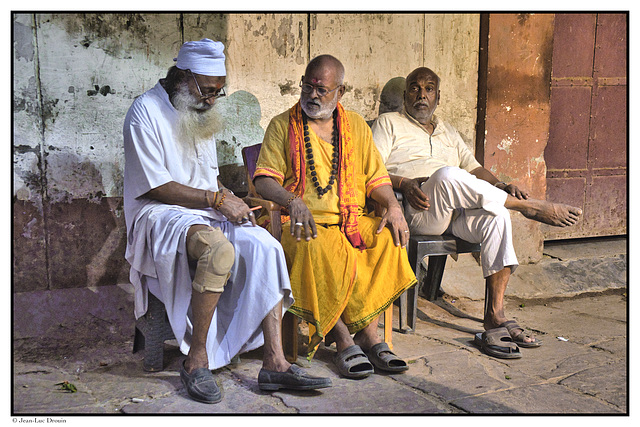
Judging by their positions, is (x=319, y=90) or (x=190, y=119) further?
(x=319, y=90)

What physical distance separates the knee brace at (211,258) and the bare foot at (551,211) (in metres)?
2.08

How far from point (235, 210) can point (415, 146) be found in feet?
6.00

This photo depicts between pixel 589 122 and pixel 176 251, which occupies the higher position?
pixel 589 122

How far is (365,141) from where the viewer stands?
163 inches

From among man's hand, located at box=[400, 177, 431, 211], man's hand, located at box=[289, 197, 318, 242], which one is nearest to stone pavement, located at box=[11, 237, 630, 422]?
man's hand, located at box=[289, 197, 318, 242]

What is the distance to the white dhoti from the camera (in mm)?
3393

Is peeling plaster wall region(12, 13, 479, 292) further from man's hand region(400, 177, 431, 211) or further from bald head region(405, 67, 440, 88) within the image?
man's hand region(400, 177, 431, 211)

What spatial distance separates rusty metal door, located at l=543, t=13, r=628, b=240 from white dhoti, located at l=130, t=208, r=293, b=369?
12.0ft

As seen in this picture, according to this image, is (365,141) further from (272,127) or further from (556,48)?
(556,48)

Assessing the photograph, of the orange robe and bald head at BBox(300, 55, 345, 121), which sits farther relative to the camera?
bald head at BBox(300, 55, 345, 121)

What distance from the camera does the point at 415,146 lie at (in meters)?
4.79

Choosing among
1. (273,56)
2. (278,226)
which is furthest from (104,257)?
(273,56)

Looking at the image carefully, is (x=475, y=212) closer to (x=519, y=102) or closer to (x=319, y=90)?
(x=319, y=90)

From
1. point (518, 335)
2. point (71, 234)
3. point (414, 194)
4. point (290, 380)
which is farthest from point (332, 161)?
point (71, 234)
